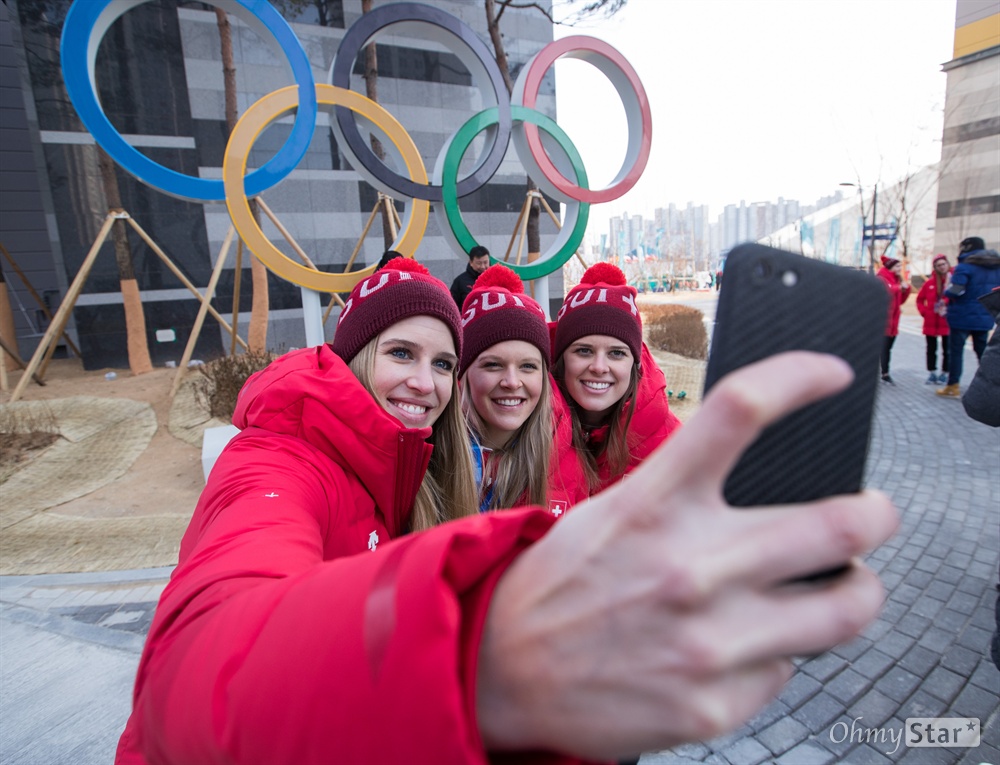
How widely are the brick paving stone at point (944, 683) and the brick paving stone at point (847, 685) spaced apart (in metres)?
0.25

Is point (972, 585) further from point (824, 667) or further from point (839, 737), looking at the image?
point (839, 737)

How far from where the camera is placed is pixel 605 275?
247 cm

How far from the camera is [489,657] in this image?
45cm

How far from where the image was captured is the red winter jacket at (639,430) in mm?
2086

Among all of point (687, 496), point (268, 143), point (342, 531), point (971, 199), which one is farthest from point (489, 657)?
point (971, 199)

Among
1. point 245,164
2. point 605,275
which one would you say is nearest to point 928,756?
point 605,275

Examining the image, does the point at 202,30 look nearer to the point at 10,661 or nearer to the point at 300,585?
the point at 10,661

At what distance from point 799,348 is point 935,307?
9.07 m

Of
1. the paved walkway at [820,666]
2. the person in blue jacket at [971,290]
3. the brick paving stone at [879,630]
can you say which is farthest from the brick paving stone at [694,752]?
the person in blue jacket at [971,290]

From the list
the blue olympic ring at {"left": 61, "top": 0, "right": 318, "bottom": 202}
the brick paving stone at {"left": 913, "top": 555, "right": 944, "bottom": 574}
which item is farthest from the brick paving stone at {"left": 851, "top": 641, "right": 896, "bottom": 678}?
the blue olympic ring at {"left": 61, "top": 0, "right": 318, "bottom": 202}

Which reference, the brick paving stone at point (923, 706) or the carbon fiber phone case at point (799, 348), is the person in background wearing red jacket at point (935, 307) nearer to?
the brick paving stone at point (923, 706)

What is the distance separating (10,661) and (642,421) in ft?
10.5

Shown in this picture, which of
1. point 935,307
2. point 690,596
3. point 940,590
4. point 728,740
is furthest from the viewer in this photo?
point 935,307

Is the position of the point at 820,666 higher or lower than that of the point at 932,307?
lower
